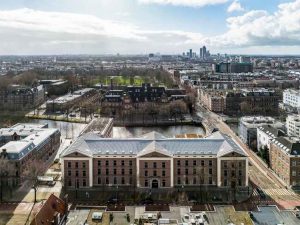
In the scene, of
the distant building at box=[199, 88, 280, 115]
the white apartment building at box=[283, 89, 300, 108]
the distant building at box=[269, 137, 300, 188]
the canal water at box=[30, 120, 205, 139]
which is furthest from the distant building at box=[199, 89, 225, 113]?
the distant building at box=[269, 137, 300, 188]

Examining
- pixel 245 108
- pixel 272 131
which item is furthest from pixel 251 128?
pixel 245 108

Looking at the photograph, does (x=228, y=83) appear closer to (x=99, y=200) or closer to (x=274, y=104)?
(x=274, y=104)

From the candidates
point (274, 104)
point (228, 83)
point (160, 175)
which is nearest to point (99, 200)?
point (160, 175)

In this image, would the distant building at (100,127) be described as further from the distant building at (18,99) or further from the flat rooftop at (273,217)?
the distant building at (18,99)

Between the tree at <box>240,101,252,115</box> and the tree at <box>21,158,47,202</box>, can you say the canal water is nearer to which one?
the tree at <box>240,101,252,115</box>

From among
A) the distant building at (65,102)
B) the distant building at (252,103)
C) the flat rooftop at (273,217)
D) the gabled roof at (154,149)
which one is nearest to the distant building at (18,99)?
the distant building at (65,102)

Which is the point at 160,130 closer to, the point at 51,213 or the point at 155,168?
the point at 155,168
